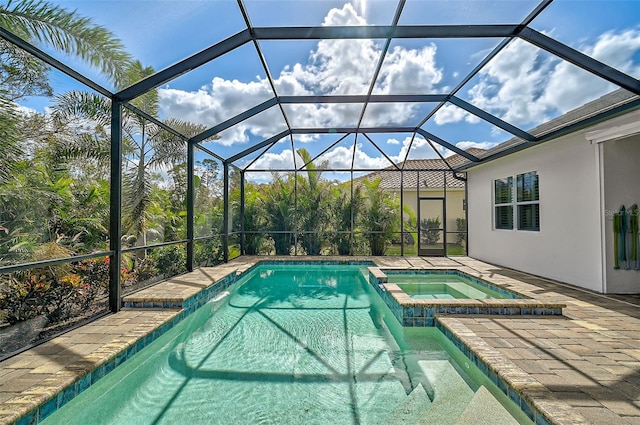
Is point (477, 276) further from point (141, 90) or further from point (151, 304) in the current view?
point (141, 90)

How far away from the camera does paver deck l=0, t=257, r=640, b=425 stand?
2.21m

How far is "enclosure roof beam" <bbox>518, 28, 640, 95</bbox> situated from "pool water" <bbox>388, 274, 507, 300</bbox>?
138 inches

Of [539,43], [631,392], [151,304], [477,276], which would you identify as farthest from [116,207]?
[477,276]

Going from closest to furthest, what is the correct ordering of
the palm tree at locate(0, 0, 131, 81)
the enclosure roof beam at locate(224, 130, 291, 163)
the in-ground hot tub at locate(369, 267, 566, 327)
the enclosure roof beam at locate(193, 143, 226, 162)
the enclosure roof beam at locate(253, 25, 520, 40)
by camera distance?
the palm tree at locate(0, 0, 131, 81), the in-ground hot tub at locate(369, 267, 566, 327), the enclosure roof beam at locate(253, 25, 520, 40), the enclosure roof beam at locate(193, 143, 226, 162), the enclosure roof beam at locate(224, 130, 291, 163)

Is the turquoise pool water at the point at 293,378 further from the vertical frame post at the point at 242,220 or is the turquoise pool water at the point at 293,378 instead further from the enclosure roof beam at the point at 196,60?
the vertical frame post at the point at 242,220

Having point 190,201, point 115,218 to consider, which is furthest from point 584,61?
point 190,201

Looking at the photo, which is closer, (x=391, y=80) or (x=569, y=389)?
(x=569, y=389)

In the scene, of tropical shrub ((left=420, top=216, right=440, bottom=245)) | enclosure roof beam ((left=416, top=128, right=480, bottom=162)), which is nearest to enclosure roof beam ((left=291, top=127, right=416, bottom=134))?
enclosure roof beam ((left=416, top=128, right=480, bottom=162))

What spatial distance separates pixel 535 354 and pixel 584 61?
12.6ft

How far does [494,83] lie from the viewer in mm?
5492

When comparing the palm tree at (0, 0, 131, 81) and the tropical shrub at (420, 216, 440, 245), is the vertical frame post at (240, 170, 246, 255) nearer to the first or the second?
the palm tree at (0, 0, 131, 81)

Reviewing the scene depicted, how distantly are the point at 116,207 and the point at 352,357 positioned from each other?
3.67 meters

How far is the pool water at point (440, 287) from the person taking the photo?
6125 mm

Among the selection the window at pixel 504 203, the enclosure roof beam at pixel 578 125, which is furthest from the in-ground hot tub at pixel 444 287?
the enclosure roof beam at pixel 578 125
